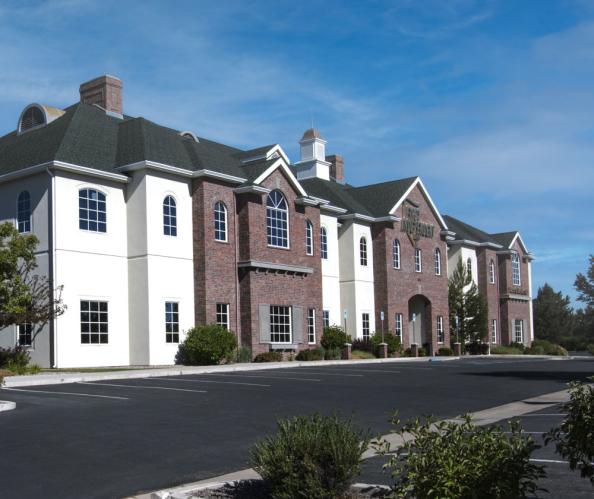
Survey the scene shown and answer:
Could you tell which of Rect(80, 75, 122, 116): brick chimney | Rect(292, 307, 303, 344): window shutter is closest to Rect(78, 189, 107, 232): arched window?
Rect(80, 75, 122, 116): brick chimney

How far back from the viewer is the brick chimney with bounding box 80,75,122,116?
3475cm

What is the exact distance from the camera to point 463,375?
26.2 meters

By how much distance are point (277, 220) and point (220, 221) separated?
330 cm

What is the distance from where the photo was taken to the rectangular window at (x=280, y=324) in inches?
1335

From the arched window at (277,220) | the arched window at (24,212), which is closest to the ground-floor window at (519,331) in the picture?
the arched window at (277,220)

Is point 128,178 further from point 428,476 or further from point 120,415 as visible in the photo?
point 428,476

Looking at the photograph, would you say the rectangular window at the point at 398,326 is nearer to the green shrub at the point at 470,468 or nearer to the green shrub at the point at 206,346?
the green shrub at the point at 206,346

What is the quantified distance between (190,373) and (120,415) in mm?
10848

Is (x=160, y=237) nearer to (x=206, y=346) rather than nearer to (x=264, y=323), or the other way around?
(x=206, y=346)

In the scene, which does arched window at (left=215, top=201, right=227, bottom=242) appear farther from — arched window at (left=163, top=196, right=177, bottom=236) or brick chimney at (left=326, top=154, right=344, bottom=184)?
brick chimney at (left=326, top=154, right=344, bottom=184)

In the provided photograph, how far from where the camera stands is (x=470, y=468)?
5656 mm

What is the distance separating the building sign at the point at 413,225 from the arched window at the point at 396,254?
3.16 feet

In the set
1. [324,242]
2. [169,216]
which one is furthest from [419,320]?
[169,216]

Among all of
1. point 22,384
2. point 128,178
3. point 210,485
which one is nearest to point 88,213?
point 128,178
